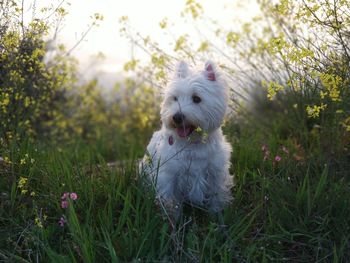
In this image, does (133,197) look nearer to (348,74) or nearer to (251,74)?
(348,74)

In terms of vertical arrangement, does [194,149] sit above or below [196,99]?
below

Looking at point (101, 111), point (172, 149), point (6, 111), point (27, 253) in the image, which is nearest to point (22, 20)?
point (6, 111)

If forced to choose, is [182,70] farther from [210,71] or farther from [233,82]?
[233,82]

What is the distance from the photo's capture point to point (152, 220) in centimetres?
343

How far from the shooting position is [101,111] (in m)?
10.5

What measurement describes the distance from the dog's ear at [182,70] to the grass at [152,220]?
0.87m

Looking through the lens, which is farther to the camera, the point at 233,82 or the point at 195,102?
the point at 233,82

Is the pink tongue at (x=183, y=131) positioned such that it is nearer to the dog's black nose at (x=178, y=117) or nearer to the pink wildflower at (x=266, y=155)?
the dog's black nose at (x=178, y=117)

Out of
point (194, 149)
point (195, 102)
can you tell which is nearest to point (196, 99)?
point (195, 102)

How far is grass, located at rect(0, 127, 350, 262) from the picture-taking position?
322cm

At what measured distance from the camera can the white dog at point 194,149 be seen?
399 cm

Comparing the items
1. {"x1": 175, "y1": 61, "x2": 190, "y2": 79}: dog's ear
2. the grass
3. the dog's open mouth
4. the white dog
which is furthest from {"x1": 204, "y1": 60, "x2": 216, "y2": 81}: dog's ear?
the grass

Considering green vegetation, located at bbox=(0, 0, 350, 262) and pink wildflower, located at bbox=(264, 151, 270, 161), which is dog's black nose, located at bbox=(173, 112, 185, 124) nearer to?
green vegetation, located at bbox=(0, 0, 350, 262)

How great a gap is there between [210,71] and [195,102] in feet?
1.13
